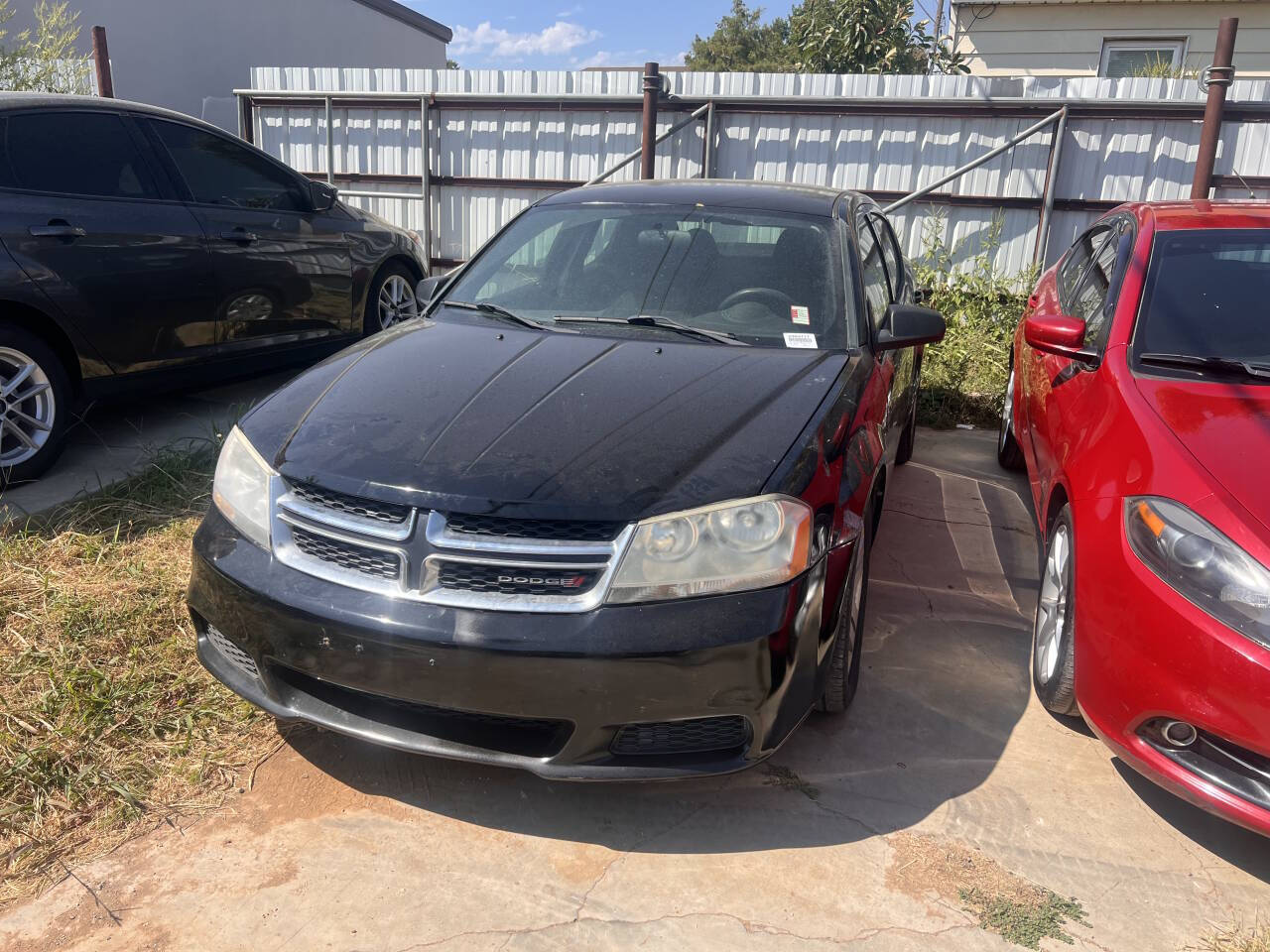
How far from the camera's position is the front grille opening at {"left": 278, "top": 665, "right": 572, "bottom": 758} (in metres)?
2.25

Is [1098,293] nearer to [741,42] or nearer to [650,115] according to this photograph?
[650,115]

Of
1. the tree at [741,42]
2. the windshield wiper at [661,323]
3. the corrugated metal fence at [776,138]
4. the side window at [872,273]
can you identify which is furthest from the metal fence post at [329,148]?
the tree at [741,42]

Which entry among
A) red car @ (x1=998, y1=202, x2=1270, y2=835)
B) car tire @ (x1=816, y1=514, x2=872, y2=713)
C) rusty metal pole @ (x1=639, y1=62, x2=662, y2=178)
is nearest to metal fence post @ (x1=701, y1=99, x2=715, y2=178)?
rusty metal pole @ (x1=639, y1=62, x2=662, y2=178)

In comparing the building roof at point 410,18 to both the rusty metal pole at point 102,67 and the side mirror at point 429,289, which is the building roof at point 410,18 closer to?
the rusty metal pole at point 102,67

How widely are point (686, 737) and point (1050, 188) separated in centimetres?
705

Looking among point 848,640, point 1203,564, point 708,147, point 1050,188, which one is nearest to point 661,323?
point 848,640

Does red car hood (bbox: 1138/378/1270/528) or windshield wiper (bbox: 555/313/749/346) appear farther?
windshield wiper (bbox: 555/313/749/346)

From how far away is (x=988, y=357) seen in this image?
684 cm

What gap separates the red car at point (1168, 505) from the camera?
2.18 meters

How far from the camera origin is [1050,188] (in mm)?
7809

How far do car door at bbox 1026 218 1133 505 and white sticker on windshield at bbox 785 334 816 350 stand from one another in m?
0.90

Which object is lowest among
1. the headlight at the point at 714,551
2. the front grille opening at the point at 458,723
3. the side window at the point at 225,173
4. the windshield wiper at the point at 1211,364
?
the front grille opening at the point at 458,723

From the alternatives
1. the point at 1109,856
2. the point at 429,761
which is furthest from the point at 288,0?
the point at 1109,856

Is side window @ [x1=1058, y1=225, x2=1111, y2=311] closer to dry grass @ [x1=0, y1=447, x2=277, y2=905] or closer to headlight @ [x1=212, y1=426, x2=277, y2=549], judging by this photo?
headlight @ [x1=212, y1=426, x2=277, y2=549]
